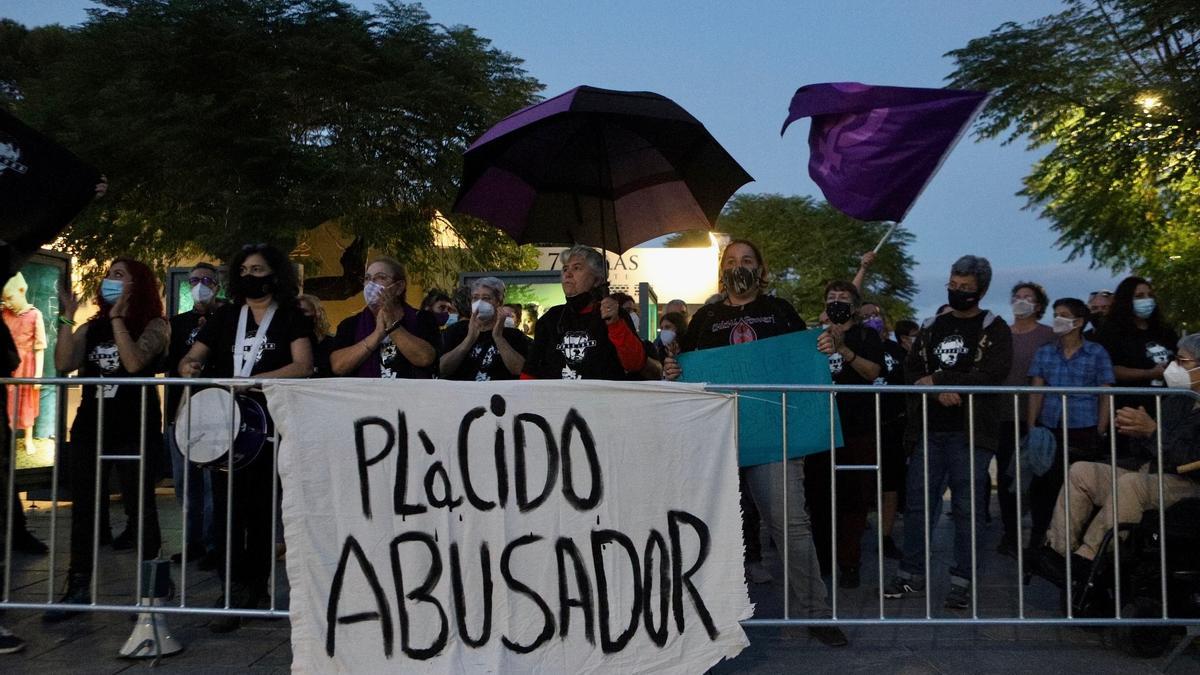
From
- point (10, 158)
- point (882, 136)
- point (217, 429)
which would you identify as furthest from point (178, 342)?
point (882, 136)

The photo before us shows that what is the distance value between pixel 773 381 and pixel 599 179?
5.58 ft

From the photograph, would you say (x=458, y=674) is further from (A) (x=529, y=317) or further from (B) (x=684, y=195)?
(A) (x=529, y=317)

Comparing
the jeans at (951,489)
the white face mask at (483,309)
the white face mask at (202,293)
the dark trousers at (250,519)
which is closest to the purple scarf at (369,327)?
the white face mask at (483,309)

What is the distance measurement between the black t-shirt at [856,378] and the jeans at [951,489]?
1.66 ft

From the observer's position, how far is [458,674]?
13.8ft

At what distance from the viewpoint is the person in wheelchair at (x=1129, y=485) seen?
4801 millimetres

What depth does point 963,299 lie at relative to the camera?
5867mm

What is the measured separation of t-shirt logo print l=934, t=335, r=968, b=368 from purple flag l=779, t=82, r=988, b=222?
2.99 ft

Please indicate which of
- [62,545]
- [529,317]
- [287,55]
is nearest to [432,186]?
[287,55]

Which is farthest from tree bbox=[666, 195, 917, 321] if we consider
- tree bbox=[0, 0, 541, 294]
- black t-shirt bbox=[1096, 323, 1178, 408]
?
black t-shirt bbox=[1096, 323, 1178, 408]

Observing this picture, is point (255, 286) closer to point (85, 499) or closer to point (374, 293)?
point (374, 293)

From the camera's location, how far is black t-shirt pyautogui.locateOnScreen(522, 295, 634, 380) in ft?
17.0

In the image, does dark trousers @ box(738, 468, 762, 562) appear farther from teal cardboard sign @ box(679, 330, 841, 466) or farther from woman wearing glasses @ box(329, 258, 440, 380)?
woman wearing glasses @ box(329, 258, 440, 380)

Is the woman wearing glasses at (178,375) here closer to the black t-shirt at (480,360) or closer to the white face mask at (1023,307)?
the black t-shirt at (480,360)
